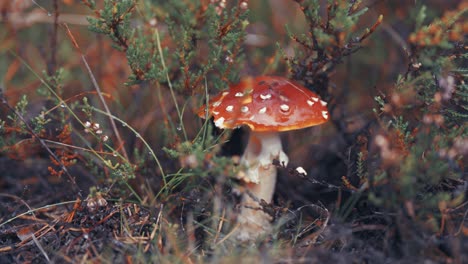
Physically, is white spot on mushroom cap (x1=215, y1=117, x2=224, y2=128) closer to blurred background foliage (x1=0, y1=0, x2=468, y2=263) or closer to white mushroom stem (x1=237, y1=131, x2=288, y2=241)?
blurred background foliage (x1=0, y1=0, x2=468, y2=263)

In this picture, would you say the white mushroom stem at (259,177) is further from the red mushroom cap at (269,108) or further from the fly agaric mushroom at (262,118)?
the red mushroom cap at (269,108)

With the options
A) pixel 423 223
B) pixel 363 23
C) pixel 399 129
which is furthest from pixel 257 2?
pixel 423 223

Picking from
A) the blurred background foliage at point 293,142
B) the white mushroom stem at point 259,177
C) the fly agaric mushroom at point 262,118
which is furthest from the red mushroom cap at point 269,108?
the white mushroom stem at point 259,177

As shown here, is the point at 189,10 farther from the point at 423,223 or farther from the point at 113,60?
the point at 113,60

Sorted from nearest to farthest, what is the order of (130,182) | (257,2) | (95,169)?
(95,169), (130,182), (257,2)

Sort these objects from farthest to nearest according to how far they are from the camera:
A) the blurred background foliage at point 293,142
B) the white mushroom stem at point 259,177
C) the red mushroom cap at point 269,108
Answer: the white mushroom stem at point 259,177
the red mushroom cap at point 269,108
the blurred background foliage at point 293,142

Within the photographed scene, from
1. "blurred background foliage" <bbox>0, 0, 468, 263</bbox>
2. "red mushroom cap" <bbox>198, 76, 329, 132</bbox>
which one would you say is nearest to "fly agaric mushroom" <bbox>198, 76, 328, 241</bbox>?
"red mushroom cap" <bbox>198, 76, 329, 132</bbox>

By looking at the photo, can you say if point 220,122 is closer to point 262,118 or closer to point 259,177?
point 262,118
